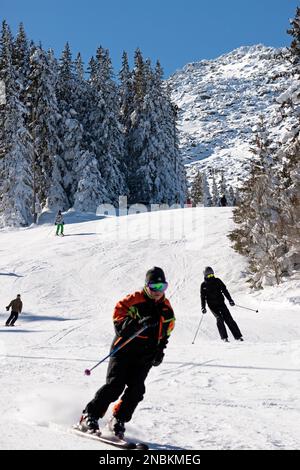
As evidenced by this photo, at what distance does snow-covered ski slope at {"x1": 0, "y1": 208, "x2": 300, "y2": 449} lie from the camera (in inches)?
187

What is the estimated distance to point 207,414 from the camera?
5.37m

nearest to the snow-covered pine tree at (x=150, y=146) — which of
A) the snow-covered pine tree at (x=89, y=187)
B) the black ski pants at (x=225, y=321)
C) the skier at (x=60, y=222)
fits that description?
the snow-covered pine tree at (x=89, y=187)

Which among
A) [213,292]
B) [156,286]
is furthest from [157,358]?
[213,292]

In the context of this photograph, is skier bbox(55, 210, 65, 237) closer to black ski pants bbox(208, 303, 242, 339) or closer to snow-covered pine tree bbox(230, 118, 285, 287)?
snow-covered pine tree bbox(230, 118, 285, 287)

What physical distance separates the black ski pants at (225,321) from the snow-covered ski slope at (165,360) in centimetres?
31

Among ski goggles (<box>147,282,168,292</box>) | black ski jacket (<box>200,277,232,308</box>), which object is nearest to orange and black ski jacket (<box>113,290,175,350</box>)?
ski goggles (<box>147,282,168,292</box>)

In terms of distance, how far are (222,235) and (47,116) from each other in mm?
21440

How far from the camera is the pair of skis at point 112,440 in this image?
13.6ft

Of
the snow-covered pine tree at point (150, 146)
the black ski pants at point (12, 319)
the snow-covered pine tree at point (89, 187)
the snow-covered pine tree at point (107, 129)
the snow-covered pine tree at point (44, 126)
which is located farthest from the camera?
the snow-covered pine tree at point (150, 146)

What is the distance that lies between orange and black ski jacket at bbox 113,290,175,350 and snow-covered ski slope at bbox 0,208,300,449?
0.89 meters

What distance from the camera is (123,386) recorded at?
15.2 ft

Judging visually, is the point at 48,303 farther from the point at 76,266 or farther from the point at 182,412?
the point at 182,412

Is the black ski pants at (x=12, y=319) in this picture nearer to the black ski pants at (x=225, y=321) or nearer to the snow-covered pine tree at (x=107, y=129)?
the black ski pants at (x=225, y=321)
